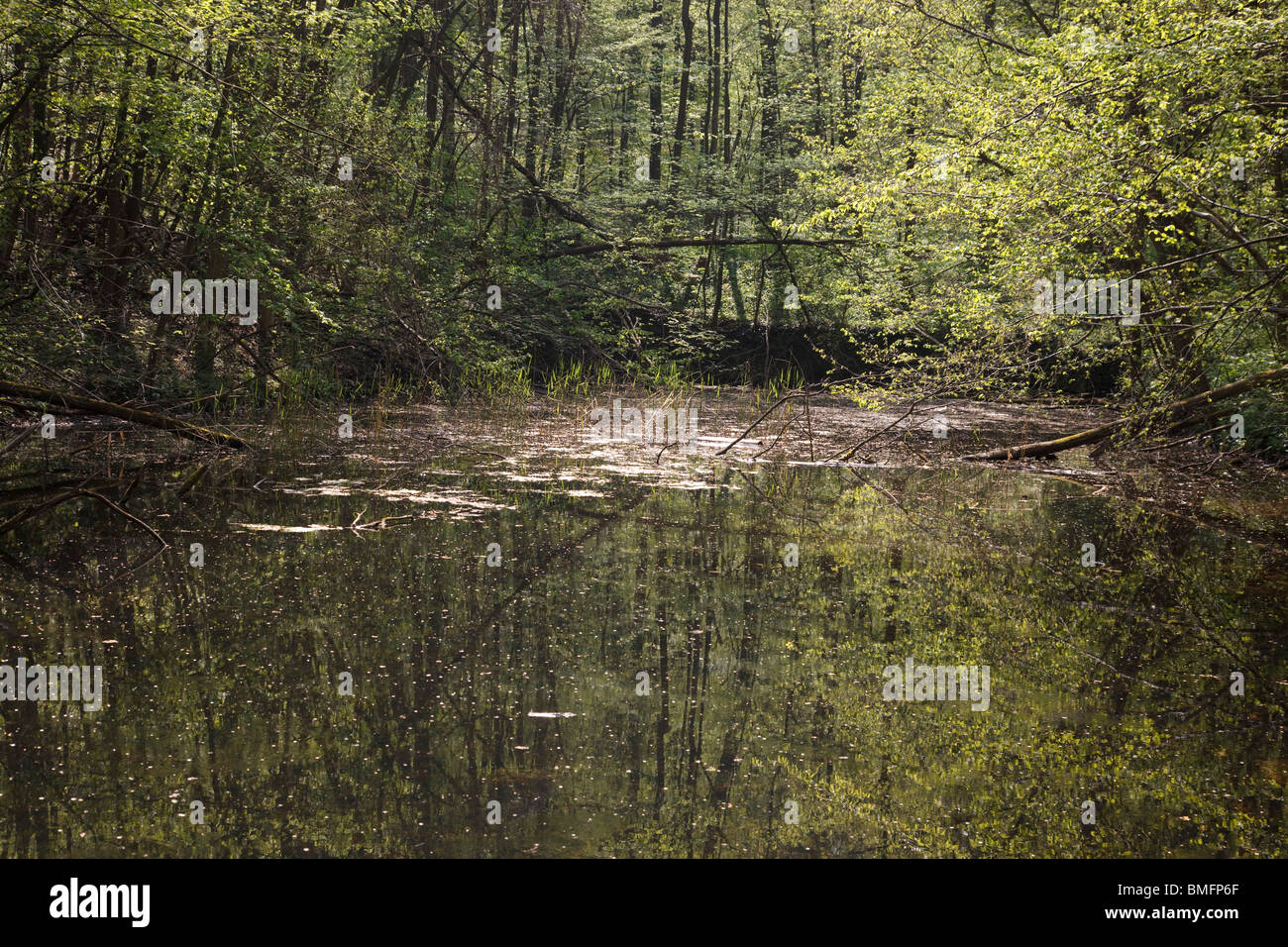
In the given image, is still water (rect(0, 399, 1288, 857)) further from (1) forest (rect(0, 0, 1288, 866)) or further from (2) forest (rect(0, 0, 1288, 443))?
(2) forest (rect(0, 0, 1288, 443))

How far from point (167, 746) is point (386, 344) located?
Answer: 33.2 ft

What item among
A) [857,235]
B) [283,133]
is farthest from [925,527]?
[857,235]

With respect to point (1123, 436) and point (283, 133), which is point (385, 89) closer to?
point (283, 133)

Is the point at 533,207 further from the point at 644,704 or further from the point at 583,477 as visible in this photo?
the point at 644,704

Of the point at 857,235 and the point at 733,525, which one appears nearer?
the point at 733,525

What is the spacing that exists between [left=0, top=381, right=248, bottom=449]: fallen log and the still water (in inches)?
36.3

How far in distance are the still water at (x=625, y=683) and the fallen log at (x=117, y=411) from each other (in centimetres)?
92

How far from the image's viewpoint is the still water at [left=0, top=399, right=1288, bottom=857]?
288cm

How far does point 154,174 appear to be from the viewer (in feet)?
36.3

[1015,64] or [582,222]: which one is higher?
[1015,64]

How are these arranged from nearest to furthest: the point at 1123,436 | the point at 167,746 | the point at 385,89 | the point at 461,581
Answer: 1. the point at 167,746
2. the point at 461,581
3. the point at 1123,436
4. the point at 385,89

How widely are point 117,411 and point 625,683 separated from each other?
18.8 ft

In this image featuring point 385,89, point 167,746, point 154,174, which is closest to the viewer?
point 167,746

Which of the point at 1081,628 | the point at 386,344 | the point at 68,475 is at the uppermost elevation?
the point at 386,344
